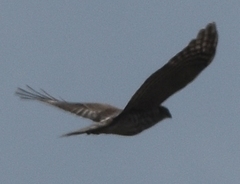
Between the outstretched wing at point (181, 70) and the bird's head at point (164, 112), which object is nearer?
the outstretched wing at point (181, 70)

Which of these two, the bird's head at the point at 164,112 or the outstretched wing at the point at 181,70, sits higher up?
the outstretched wing at the point at 181,70

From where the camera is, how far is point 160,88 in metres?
19.5

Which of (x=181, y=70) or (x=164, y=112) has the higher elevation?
(x=181, y=70)

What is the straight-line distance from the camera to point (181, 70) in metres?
19.5

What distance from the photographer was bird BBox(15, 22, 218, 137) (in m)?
19.4

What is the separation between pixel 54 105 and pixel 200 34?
394cm

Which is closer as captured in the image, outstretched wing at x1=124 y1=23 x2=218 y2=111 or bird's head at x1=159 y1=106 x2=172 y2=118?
outstretched wing at x1=124 y1=23 x2=218 y2=111

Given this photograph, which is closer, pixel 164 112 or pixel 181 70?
pixel 181 70

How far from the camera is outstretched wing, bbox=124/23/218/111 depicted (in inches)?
763

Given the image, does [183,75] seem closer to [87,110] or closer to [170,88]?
[170,88]

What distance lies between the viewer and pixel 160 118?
2047cm

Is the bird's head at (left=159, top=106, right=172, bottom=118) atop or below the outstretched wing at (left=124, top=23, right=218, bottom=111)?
below

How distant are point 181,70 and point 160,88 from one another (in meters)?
0.46

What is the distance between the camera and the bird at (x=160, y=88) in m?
19.4
